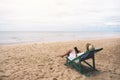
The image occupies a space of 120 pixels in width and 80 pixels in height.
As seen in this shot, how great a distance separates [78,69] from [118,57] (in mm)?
3657

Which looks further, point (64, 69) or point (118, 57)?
point (118, 57)

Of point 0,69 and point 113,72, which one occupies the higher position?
point 0,69

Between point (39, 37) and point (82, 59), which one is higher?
point (39, 37)

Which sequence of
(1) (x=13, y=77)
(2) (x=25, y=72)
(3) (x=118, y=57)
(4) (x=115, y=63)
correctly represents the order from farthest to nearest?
1. (3) (x=118, y=57)
2. (4) (x=115, y=63)
3. (2) (x=25, y=72)
4. (1) (x=13, y=77)

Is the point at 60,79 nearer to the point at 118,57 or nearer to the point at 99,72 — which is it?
the point at 99,72

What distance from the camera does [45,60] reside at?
337 inches

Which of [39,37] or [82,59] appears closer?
[82,59]

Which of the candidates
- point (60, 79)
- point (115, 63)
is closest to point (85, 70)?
point (60, 79)

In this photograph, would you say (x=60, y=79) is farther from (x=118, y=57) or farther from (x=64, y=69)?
(x=118, y=57)

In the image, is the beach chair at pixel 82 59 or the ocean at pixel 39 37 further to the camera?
the ocean at pixel 39 37

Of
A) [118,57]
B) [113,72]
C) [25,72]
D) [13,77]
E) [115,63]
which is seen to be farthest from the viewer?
[118,57]

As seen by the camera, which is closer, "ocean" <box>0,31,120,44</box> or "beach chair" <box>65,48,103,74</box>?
"beach chair" <box>65,48,103,74</box>

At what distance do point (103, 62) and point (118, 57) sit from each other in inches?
54.4

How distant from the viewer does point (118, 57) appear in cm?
968
